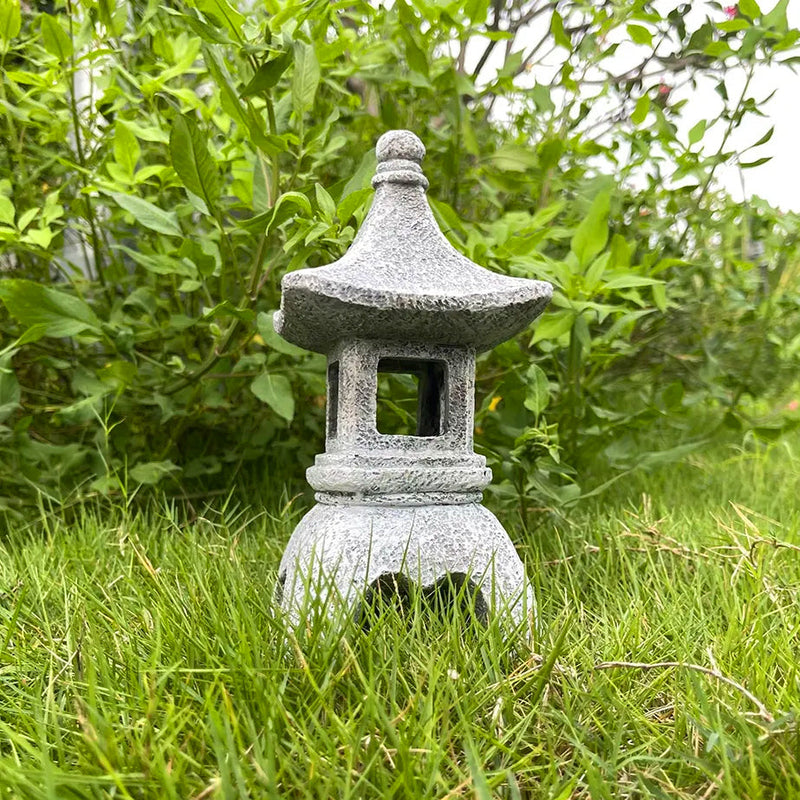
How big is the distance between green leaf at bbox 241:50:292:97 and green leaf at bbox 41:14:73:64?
610 mm

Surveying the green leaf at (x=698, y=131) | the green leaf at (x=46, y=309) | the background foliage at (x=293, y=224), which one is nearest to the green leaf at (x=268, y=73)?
the background foliage at (x=293, y=224)

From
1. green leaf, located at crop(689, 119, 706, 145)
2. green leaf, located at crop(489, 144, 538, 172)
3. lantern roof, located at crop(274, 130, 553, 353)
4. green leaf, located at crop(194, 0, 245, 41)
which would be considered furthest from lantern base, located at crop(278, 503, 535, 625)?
green leaf, located at crop(689, 119, 706, 145)

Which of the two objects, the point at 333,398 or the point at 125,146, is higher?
the point at 125,146

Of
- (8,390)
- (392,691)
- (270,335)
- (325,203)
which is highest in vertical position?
(325,203)

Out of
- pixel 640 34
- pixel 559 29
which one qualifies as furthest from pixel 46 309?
pixel 640 34

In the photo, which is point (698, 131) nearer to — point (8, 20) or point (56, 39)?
point (56, 39)

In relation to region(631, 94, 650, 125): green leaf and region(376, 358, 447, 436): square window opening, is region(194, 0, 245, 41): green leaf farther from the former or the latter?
region(631, 94, 650, 125): green leaf

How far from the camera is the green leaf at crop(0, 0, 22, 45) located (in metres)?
1.71

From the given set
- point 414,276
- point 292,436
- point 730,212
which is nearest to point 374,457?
point 414,276

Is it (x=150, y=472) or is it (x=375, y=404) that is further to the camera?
Result: (x=150, y=472)

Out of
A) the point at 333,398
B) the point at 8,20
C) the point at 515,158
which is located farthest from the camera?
the point at 515,158

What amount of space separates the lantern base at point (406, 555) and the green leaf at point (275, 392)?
0.36m

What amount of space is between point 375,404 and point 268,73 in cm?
61

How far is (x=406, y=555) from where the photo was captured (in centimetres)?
128
